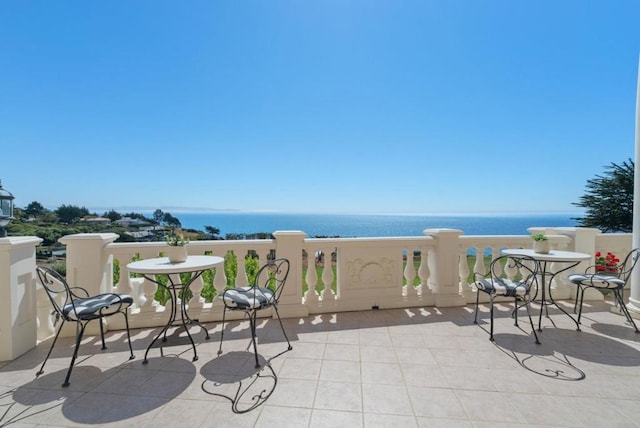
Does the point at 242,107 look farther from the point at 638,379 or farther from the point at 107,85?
the point at 638,379

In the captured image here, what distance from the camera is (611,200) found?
43.4 ft

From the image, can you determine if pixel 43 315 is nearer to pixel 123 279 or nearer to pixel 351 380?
pixel 123 279

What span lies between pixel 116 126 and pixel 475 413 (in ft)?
36.8

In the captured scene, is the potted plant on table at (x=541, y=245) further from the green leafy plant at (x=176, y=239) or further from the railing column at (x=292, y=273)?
the green leafy plant at (x=176, y=239)

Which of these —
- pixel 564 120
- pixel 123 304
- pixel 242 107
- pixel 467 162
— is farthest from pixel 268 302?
pixel 467 162

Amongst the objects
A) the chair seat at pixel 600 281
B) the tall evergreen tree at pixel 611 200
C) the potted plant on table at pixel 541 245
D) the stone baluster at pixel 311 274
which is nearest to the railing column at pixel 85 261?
the stone baluster at pixel 311 274

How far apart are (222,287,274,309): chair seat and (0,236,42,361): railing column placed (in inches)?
76.5

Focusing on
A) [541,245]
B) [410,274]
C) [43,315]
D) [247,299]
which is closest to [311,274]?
[247,299]

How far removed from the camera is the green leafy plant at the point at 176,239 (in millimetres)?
2592

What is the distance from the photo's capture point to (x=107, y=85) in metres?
5.80

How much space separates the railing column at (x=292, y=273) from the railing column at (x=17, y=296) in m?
2.43

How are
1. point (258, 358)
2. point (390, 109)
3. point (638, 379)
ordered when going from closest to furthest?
1. point (638, 379)
2. point (258, 358)
3. point (390, 109)

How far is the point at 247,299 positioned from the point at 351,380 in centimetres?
109

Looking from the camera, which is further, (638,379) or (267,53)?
(267,53)
